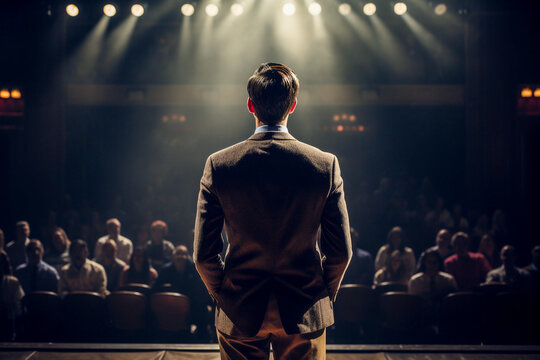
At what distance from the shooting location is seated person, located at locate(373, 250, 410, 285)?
5.32 metres

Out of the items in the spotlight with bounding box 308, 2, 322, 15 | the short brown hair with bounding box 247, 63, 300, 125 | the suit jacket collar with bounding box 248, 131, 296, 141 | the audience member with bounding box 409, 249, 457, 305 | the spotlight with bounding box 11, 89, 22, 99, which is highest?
the spotlight with bounding box 308, 2, 322, 15

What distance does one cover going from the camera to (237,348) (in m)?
1.66

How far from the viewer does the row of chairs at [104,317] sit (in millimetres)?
4234

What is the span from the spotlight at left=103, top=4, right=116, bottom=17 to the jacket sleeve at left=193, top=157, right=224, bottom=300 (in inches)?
258

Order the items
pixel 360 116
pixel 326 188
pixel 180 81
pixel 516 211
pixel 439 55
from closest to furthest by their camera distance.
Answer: pixel 326 188 → pixel 516 211 → pixel 439 55 → pixel 180 81 → pixel 360 116

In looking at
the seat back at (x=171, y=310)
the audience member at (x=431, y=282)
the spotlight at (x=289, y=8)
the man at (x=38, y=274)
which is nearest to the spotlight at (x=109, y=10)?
the spotlight at (x=289, y=8)

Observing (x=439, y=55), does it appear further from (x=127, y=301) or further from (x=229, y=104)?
(x=127, y=301)

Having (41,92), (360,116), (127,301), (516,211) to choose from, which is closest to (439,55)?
(360,116)

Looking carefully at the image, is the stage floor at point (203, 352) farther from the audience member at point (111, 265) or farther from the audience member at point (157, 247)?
the audience member at point (157, 247)

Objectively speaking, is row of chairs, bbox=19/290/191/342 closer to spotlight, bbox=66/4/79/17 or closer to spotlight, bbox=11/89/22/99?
spotlight, bbox=66/4/79/17

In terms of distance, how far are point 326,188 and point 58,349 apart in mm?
2632

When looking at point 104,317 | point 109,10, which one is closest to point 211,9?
point 109,10

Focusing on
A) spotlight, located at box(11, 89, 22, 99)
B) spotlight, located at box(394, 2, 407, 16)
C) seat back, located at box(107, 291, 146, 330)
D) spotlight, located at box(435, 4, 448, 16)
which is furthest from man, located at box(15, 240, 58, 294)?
spotlight, located at box(435, 4, 448, 16)

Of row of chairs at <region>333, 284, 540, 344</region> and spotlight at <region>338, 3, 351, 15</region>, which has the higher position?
spotlight at <region>338, 3, 351, 15</region>
